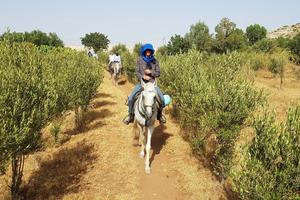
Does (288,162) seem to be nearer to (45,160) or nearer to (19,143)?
(19,143)

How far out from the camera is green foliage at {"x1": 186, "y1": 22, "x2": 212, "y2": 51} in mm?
90450

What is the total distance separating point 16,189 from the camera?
14.4m

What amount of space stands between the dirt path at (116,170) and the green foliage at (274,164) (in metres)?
3.94

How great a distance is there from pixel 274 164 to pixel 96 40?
11563 cm

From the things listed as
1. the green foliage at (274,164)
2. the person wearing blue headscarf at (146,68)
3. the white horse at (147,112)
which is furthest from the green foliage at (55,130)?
the green foliage at (274,164)

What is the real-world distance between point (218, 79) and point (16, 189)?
34.2ft

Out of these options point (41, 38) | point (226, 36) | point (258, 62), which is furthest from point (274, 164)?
point (41, 38)

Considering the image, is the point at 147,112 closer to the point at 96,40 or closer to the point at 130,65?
the point at 130,65

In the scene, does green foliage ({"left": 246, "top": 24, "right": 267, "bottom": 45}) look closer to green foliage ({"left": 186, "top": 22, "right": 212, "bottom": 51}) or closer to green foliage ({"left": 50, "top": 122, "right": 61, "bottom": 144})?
green foliage ({"left": 186, "top": 22, "right": 212, "bottom": 51})

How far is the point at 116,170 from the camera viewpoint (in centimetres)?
1628

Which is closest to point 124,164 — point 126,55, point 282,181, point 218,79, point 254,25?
point 218,79

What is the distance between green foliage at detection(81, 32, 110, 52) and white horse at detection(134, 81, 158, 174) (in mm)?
107907

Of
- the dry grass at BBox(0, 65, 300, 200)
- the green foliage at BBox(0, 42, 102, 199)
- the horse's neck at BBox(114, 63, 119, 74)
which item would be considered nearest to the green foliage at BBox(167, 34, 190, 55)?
the horse's neck at BBox(114, 63, 119, 74)

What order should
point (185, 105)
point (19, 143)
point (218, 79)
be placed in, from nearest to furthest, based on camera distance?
point (19, 143), point (218, 79), point (185, 105)
